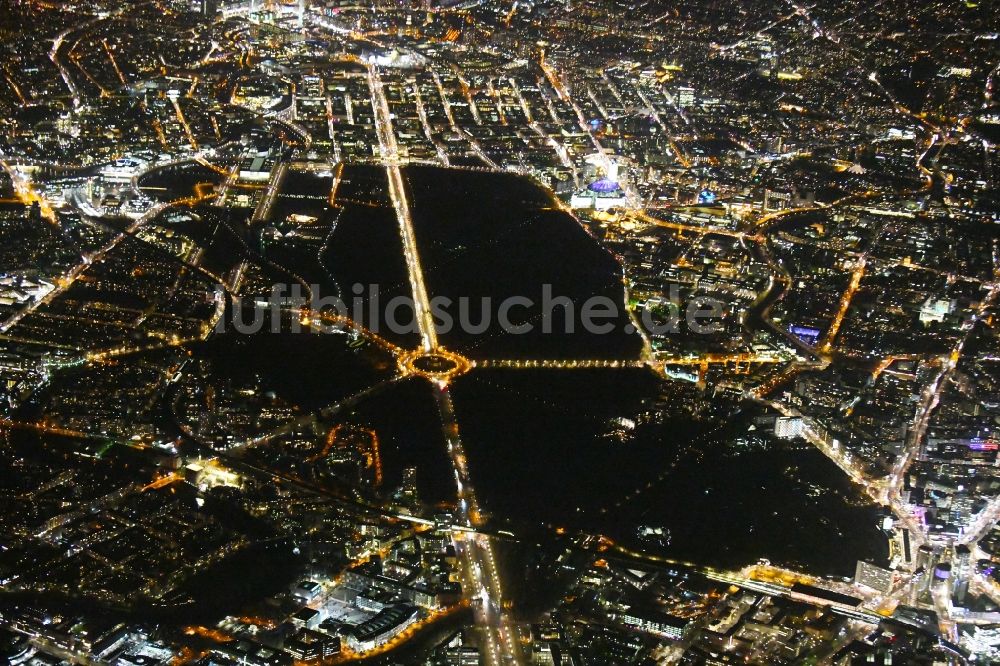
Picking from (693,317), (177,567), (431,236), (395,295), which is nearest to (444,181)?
(431,236)

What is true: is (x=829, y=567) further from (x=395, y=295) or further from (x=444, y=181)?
(x=444, y=181)

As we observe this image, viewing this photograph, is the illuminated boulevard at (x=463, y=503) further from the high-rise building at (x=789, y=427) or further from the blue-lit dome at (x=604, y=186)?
the high-rise building at (x=789, y=427)

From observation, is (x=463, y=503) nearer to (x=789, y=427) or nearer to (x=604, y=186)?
(x=789, y=427)

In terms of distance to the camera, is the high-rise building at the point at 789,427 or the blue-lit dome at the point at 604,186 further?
the blue-lit dome at the point at 604,186

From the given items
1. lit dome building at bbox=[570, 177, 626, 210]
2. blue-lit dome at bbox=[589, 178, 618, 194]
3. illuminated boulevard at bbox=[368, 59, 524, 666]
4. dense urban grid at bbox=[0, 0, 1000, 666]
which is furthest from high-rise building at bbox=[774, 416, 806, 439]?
blue-lit dome at bbox=[589, 178, 618, 194]

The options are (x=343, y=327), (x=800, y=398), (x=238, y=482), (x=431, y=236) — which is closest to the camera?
(x=238, y=482)

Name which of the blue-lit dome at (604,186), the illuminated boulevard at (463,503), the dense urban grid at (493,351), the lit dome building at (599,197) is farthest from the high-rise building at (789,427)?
the blue-lit dome at (604,186)

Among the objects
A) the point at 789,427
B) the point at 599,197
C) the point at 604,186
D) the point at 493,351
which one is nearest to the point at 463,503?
the point at 493,351

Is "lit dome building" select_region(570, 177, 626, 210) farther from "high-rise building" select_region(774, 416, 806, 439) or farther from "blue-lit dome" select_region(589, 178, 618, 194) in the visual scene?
"high-rise building" select_region(774, 416, 806, 439)
